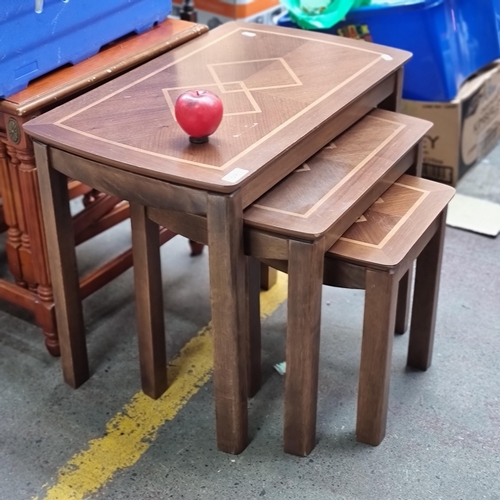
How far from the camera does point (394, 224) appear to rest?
169cm

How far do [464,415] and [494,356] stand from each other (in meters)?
0.26

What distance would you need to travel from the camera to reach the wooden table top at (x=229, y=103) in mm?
1534

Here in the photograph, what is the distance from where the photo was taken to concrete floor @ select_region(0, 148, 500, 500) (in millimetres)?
1715

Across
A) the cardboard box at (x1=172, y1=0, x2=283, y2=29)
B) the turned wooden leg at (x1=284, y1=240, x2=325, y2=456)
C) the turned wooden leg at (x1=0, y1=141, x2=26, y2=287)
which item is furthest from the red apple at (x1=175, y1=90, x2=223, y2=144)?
the cardboard box at (x1=172, y1=0, x2=283, y2=29)

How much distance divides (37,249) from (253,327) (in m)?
0.57

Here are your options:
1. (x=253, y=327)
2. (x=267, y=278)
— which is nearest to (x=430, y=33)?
(x=267, y=278)

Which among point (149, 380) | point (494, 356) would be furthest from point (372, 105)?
point (149, 380)

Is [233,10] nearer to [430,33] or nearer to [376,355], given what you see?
[430,33]

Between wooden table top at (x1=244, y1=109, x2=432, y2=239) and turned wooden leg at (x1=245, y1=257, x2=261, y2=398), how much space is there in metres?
0.25

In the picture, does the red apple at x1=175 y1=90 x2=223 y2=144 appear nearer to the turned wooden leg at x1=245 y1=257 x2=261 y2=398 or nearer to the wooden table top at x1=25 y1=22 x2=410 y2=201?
the wooden table top at x1=25 y1=22 x2=410 y2=201

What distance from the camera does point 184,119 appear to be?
5.03 ft

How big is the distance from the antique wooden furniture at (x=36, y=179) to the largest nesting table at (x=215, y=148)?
2.3 inches

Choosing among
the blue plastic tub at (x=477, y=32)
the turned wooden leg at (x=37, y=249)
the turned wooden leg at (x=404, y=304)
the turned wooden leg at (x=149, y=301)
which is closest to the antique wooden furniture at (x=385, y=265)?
the turned wooden leg at (x=404, y=304)

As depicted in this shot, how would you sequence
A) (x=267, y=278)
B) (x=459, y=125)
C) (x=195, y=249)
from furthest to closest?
1. (x=459, y=125)
2. (x=195, y=249)
3. (x=267, y=278)
